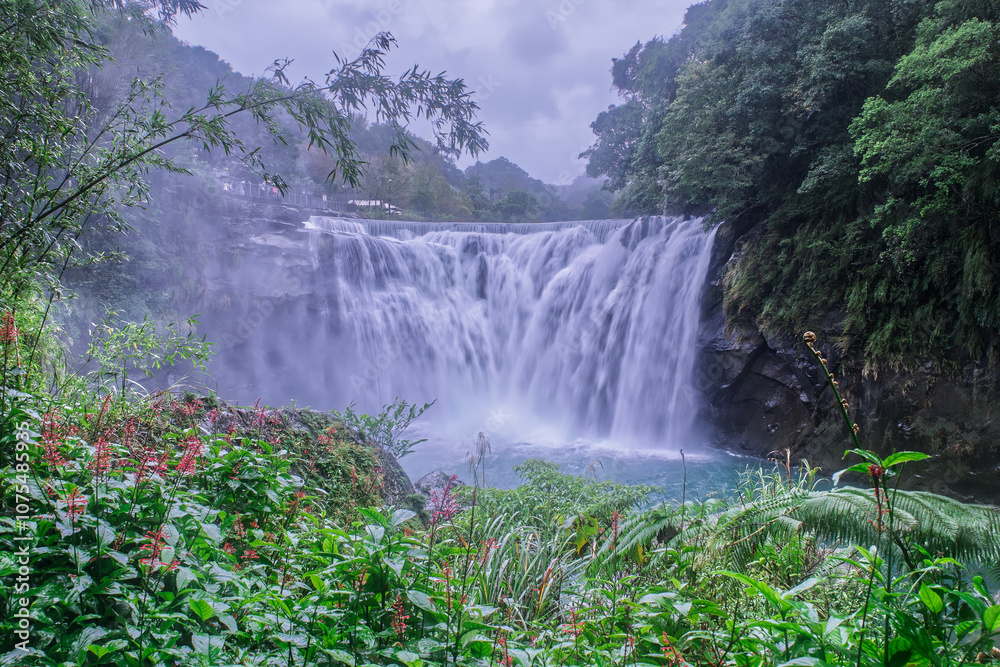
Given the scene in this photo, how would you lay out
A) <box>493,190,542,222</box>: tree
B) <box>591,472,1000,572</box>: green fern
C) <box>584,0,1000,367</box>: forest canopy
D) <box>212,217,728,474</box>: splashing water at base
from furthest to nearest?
<box>493,190,542,222</box>: tree
<box>212,217,728,474</box>: splashing water at base
<box>584,0,1000,367</box>: forest canopy
<box>591,472,1000,572</box>: green fern

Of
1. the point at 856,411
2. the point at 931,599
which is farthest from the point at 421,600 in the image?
the point at 856,411

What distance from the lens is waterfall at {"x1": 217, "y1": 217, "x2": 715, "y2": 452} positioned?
11977 mm

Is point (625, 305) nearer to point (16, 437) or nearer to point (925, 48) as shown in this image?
point (925, 48)

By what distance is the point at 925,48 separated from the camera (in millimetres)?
7254

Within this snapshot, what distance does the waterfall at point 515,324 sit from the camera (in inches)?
472

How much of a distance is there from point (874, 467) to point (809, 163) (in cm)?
1121

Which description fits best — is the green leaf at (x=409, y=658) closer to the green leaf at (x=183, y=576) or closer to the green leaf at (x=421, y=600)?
the green leaf at (x=421, y=600)

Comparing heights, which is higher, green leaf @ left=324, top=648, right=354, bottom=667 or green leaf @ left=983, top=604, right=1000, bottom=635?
green leaf @ left=983, top=604, right=1000, bottom=635

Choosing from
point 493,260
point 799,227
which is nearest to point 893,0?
point 799,227

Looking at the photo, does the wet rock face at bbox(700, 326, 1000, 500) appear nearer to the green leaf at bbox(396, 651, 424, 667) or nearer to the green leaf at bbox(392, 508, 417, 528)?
the green leaf at bbox(392, 508, 417, 528)

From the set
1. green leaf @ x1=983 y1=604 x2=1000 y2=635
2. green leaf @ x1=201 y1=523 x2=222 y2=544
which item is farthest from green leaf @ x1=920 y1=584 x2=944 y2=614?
green leaf @ x1=201 y1=523 x2=222 y2=544

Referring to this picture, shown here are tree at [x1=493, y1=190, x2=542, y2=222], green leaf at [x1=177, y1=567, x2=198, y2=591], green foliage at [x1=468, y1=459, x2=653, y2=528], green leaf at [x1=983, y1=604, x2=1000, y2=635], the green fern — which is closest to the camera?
green leaf at [x1=983, y1=604, x2=1000, y2=635]

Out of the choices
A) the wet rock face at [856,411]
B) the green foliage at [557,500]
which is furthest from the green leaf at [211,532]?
the wet rock face at [856,411]

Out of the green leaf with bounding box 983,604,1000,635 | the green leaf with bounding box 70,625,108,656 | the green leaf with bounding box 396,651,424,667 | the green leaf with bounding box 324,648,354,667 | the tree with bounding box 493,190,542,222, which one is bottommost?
the green leaf with bounding box 70,625,108,656
